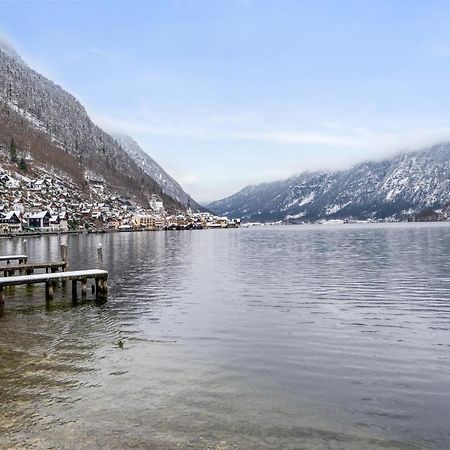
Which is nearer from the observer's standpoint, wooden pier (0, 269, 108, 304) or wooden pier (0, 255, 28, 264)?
wooden pier (0, 269, 108, 304)

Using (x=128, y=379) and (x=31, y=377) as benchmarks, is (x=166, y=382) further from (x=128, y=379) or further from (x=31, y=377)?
(x=31, y=377)

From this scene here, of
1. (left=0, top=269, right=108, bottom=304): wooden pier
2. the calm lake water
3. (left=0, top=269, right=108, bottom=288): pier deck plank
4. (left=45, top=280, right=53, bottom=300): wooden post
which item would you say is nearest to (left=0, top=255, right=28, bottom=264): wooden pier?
the calm lake water

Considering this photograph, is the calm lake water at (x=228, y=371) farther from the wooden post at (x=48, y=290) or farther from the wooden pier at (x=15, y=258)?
the wooden pier at (x=15, y=258)

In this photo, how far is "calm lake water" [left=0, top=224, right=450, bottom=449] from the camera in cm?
1339

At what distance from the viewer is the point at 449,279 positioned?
46656 millimetres

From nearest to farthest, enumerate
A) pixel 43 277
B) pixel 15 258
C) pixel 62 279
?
1. pixel 43 277
2. pixel 62 279
3. pixel 15 258

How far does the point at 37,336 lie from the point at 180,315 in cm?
941

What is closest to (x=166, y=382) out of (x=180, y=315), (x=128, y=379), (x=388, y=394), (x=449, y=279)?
(x=128, y=379)

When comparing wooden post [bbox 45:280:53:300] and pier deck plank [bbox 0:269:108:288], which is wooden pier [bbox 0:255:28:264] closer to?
pier deck plank [bbox 0:269:108:288]

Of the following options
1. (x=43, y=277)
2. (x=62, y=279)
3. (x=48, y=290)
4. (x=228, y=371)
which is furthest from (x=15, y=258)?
(x=228, y=371)

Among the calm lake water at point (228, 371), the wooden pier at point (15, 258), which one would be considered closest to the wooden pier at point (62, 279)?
the calm lake water at point (228, 371)

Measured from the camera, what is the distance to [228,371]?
19.3 m

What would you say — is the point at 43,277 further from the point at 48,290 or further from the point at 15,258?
the point at 15,258

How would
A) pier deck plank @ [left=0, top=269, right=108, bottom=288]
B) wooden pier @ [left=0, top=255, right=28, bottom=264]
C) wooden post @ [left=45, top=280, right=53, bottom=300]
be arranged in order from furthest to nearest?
wooden pier @ [left=0, top=255, right=28, bottom=264], wooden post @ [left=45, top=280, right=53, bottom=300], pier deck plank @ [left=0, top=269, right=108, bottom=288]
